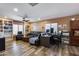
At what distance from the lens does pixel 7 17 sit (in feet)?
9.09

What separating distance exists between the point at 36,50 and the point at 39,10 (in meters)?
1.09

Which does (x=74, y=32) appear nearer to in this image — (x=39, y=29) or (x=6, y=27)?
(x=39, y=29)

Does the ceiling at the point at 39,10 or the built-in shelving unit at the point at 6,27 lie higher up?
the ceiling at the point at 39,10

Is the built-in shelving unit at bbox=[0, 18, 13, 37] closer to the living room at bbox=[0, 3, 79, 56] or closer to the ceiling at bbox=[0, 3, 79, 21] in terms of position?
the living room at bbox=[0, 3, 79, 56]

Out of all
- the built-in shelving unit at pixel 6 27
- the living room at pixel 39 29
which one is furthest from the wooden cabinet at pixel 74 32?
the built-in shelving unit at pixel 6 27

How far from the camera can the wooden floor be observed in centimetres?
278

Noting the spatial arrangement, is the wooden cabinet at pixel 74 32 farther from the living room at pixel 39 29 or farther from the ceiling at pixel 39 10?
the ceiling at pixel 39 10

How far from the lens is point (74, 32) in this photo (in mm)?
2863

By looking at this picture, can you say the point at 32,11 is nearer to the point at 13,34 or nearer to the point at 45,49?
the point at 13,34

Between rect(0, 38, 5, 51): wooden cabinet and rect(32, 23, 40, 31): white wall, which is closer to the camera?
rect(0, 38, 5, 51): wooden cabinet

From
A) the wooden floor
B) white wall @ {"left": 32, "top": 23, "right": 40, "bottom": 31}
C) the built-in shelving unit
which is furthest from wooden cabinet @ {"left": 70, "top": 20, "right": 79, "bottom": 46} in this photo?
the built-in shelving unit

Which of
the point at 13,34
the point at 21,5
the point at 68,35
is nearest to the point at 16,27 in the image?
the point at 13,34

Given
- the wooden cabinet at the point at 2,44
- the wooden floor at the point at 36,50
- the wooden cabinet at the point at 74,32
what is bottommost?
the wooden floor at the point at 36,50

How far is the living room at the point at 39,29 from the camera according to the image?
2.74 metres
